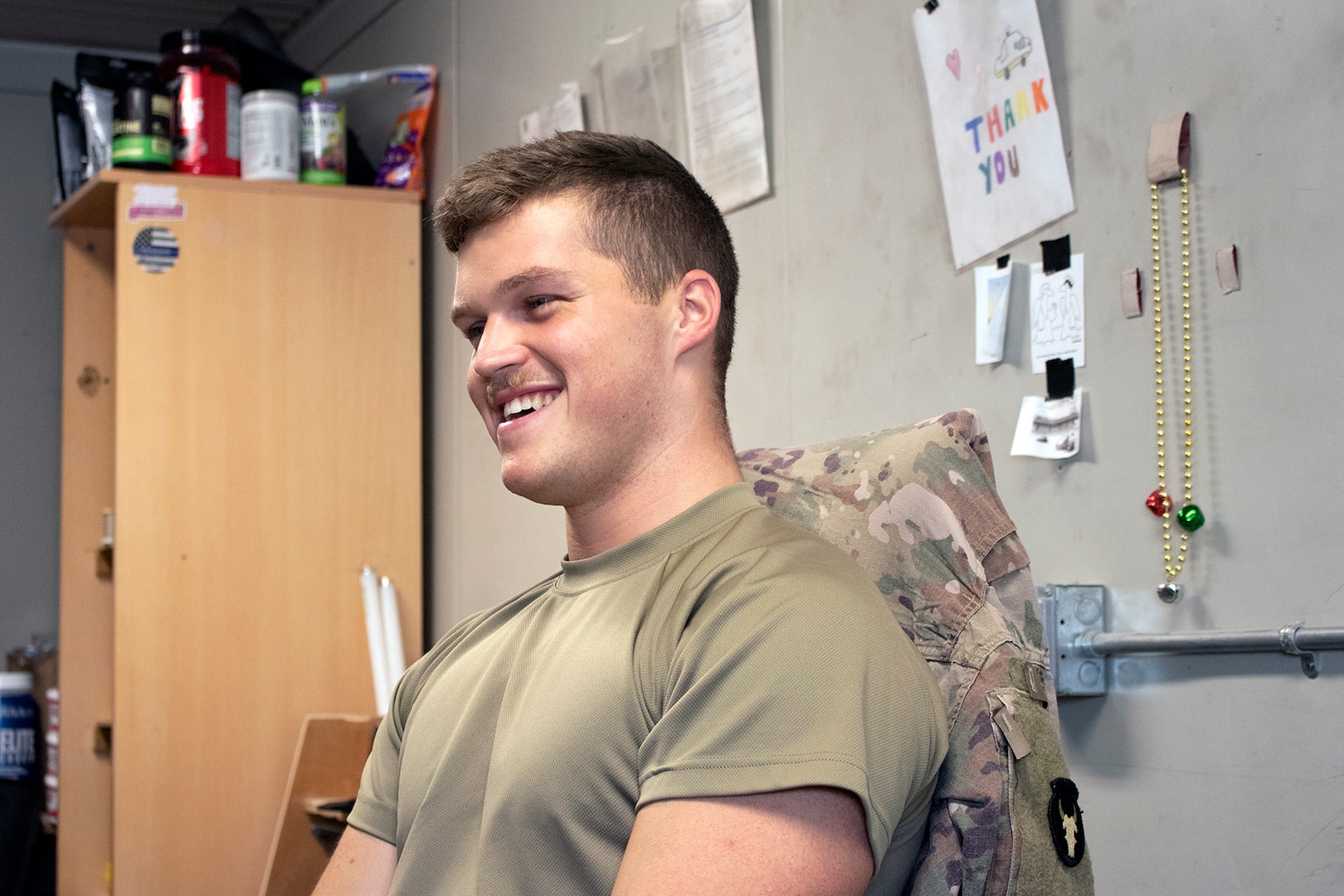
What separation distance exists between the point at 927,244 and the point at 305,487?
160 centimetres

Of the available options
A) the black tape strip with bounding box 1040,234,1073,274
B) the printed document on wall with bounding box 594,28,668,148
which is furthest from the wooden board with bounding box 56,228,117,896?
the black tape strip with bounding box 1040,234,1073,274

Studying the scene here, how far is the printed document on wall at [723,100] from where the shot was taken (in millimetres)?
2004

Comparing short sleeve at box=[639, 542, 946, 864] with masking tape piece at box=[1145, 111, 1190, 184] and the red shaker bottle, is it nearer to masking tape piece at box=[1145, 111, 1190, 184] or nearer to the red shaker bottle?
masking tape piece at box=[1145, 111, 1190, 184]

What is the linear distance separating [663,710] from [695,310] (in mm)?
371

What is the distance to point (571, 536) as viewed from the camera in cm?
117

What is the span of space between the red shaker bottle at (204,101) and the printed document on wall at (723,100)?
1125 mm

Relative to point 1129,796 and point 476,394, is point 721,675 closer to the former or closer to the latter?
point 476,394

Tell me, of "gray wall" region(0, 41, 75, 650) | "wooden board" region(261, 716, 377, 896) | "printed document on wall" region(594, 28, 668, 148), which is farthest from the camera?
"gray wall" region(0, 41, 75, 650)

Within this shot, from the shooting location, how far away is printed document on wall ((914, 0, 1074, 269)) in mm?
1496

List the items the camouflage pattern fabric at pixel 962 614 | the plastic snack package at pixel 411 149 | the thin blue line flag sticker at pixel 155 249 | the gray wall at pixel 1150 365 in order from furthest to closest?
the plastic snack package at pixel 411 149
the thin blue line flag sticker at pixel 155 249
the gray wall at pixel 1150 365
the camouflage pattern fabric at pixel 962 614

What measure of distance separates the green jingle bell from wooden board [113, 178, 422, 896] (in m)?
1.90

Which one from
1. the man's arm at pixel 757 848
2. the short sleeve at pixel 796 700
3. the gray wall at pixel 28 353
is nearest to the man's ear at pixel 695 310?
the short sleeve at pixel 796 700

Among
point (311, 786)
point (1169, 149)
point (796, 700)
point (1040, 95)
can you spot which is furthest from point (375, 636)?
point (796, 700)

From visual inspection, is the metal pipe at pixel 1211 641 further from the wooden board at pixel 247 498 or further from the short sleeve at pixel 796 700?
the wooden board at pixel 247 498
